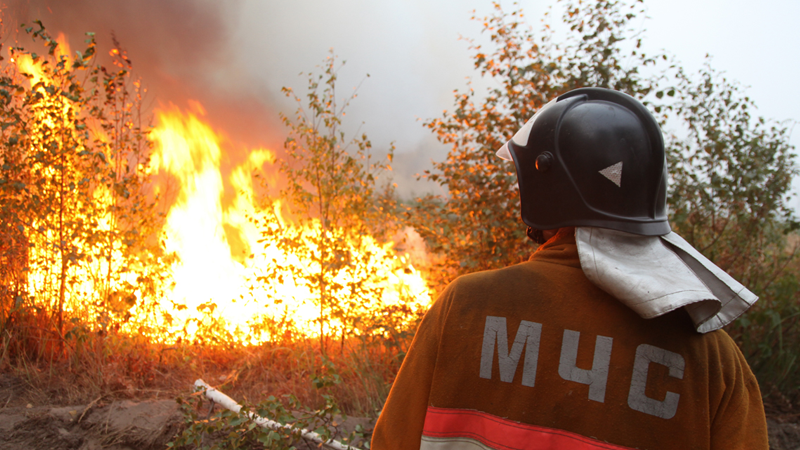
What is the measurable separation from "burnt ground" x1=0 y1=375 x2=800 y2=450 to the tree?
1333 millimetres

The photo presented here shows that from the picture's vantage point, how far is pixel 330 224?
461 centimetres

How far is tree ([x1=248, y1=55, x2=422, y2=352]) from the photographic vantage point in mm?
4340

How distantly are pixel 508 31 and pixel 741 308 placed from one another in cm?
359

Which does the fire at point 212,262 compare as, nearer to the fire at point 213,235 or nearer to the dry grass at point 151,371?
the fire at point 213,235

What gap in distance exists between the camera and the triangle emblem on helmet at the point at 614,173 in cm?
118

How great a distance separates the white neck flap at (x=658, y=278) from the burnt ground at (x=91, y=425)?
2667 millimetres

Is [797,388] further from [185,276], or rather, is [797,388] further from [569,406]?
[185,276]

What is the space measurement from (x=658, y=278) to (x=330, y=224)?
386cm

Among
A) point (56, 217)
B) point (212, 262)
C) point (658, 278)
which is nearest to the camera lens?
point (658, 278)

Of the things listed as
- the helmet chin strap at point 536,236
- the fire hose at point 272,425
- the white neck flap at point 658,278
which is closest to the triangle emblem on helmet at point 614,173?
the white neck flap at point 658,278

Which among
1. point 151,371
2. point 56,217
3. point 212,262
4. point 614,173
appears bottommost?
point 151,371

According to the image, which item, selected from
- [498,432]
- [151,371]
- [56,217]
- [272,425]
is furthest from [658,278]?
[56,217]

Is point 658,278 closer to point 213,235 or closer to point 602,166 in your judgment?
point 602,166

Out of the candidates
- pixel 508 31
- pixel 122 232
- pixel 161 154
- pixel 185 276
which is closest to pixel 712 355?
pixel 508 31
